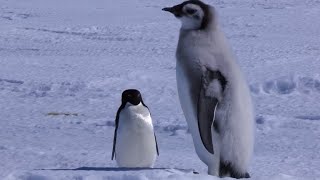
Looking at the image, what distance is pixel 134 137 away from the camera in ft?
11.0

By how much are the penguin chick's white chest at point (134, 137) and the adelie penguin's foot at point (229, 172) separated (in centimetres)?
53

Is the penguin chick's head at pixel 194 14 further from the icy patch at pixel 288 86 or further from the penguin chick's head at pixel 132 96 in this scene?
the icy patch at pixel 288 86

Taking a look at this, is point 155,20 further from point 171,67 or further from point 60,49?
point 171,67

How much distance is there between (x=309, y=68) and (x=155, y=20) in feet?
12.9

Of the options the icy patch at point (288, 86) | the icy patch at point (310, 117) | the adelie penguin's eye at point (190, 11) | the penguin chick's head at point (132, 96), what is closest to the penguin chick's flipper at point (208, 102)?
the adelie penguin's eye at point (190, 11)

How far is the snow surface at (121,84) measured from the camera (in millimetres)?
3490

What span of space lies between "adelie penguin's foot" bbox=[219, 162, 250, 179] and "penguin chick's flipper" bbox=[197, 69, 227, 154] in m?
0.09

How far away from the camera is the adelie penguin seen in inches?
131

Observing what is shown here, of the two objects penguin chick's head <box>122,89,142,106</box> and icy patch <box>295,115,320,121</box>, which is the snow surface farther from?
penguin chick's head <box>122,89,142,106</box>

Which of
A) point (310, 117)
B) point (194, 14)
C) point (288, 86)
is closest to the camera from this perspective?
point (194, 14)

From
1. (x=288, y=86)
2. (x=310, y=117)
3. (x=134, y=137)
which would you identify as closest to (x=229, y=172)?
(x=134, y=137)

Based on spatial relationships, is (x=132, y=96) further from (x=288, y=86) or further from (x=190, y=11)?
(x=288, y=86)

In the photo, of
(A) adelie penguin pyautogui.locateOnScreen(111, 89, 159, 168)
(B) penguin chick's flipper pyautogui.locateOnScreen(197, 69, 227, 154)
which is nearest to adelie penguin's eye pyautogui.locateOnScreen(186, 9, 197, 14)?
(B) penguin chick's flipper pyautogui.locateOnScreen(197, 69, 227, 154)

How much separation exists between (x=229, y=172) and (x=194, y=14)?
2.12 feet
